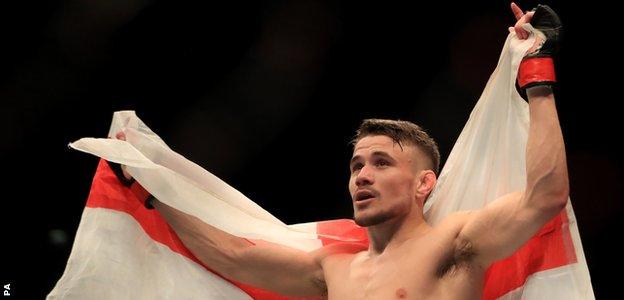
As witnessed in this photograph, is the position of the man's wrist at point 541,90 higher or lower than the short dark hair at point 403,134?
higher

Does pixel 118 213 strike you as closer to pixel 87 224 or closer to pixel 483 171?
pixel 87 224

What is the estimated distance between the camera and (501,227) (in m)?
1.62

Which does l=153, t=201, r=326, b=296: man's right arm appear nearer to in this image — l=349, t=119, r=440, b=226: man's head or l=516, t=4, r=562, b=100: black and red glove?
l=349, t=119, r=440, b=226: man's head

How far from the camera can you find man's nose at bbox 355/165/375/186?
6.08 ft

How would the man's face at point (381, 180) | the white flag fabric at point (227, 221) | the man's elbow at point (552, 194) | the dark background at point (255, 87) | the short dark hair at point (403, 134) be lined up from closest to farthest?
the man's elbow at point (552, 194) → the white flag fabric at point (227, 221) → the man's face at point (381, 180) → the short dark hair at point (403, 134) → the dark background at point (255, 87)

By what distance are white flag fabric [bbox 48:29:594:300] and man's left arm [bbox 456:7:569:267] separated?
0.30ft

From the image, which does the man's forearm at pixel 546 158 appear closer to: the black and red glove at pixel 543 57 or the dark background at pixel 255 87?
the black and red glove at pixel 543 57

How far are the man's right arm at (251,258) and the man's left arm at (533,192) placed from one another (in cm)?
41

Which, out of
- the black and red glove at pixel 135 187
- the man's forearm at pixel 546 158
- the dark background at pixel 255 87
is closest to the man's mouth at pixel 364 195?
the man's forearm at pixel 546 158

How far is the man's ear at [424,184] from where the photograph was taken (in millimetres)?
1896

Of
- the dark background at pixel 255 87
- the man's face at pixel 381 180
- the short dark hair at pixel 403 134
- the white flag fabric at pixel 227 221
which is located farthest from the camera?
the dark background at pixel 255 87

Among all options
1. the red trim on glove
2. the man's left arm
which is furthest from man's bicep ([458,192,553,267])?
the red trim on glove

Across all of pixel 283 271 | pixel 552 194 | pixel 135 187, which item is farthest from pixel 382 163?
pixel 135 187

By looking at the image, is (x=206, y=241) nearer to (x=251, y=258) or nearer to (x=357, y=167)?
(x=251, y=258)
